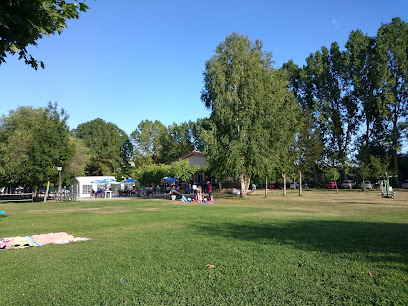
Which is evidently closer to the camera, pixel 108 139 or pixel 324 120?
pixel 324 120

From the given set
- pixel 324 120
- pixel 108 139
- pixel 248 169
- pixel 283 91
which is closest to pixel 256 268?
pixel 248 169

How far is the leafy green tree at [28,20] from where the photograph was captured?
4.25 meters

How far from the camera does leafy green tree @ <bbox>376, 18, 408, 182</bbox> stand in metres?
42.5

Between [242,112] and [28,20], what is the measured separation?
23.5 meters

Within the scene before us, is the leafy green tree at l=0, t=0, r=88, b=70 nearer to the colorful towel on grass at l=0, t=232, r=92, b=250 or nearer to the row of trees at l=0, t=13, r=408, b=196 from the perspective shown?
the colorful towel on grass at l=0, t=232, r=92, b=250

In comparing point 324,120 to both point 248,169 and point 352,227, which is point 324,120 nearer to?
point 248,169

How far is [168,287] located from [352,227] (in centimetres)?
769

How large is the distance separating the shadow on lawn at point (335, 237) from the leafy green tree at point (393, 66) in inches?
1598

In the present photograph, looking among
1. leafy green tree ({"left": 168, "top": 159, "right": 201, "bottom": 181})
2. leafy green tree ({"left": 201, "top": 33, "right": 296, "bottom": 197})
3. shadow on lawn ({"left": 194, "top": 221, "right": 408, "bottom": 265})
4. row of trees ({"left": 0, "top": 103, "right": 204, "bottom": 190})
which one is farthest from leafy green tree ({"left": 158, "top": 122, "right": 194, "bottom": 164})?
shadow on lawn ({"left": 194, "top": 221, "right": 408, "bottom": 265})

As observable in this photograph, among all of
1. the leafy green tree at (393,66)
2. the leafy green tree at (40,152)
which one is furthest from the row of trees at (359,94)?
the leafy green tree at (40,152)

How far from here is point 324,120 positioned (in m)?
50.3

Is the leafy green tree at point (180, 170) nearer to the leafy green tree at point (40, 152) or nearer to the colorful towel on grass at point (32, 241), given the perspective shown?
the leafy green tree at point (40, 152)

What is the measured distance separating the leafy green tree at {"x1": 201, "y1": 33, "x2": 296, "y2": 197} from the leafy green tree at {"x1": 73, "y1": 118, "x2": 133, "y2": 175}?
43.5 m

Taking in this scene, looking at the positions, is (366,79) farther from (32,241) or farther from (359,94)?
(32,241)
